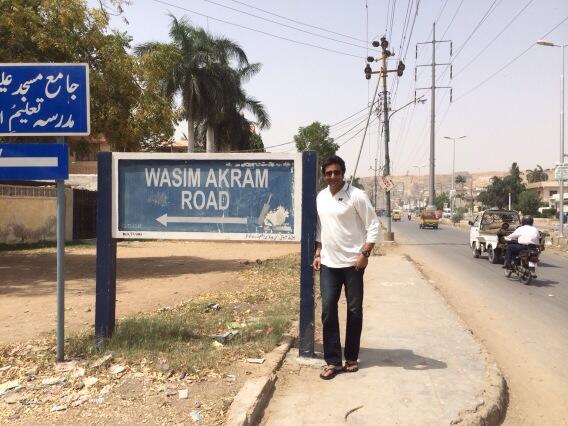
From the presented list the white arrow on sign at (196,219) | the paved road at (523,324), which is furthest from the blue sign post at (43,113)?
the paved road at (523,324)

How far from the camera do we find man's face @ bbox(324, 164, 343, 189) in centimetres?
450

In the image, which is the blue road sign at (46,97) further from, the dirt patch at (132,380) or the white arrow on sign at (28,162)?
the dirt patch at (132,380)

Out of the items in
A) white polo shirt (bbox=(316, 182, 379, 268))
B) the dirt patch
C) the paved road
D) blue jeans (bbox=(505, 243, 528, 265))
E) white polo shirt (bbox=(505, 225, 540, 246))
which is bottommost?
the paved road

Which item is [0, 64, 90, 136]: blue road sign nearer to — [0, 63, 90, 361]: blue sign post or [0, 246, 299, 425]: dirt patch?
[0, 63, 90, 361]: blue sign post

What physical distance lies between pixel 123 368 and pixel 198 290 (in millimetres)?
5524

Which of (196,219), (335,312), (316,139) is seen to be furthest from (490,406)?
(316,139)

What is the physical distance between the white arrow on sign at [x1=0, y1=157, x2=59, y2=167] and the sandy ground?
2.20m

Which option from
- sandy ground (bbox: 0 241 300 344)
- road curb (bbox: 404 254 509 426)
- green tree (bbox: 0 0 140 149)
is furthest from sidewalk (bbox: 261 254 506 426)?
green tree (bbox: 0 0 140 149)

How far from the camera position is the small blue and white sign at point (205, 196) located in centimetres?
506

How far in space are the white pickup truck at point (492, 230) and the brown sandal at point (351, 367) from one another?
1188 cm

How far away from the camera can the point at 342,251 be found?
14.7ft

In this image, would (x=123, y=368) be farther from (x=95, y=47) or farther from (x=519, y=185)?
(x=519, y=185)

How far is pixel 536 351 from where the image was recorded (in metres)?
6.05

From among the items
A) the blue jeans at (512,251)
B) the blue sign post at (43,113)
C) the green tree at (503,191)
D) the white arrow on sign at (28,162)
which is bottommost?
the blue jeans at (512,251)
